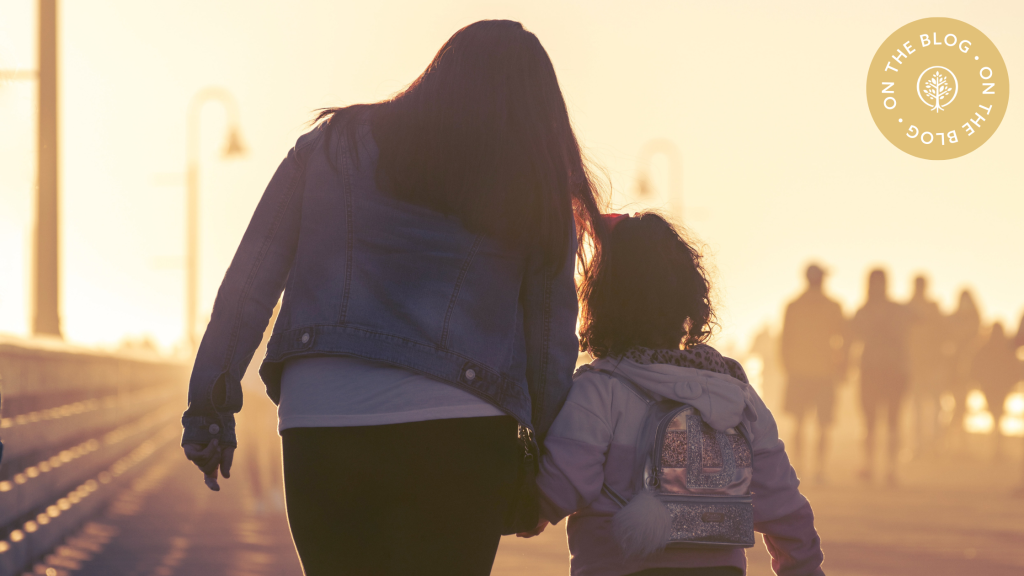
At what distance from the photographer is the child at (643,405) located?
3.28 metres

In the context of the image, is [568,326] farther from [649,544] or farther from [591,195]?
[649,544]

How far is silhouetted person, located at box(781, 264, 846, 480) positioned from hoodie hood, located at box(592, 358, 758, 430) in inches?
393

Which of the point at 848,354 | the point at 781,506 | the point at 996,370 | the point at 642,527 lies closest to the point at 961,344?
the point at 996,370

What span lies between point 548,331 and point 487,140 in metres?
0.44

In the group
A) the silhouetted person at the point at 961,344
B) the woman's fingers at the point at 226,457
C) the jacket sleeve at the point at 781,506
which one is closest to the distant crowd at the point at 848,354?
the silhouetted person at the point at 961,344

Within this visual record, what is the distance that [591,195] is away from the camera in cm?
329

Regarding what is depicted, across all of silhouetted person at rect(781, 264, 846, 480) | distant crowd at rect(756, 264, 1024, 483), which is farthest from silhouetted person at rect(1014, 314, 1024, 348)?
silhouetted person at rect(781, 264, 846, 480)

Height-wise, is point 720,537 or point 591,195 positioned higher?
point 591,195

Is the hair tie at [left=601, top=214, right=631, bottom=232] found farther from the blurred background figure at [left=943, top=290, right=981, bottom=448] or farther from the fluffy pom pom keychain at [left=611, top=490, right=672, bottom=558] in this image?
the blurred background figure at [left=943, top=290, right=981, bottom=448]

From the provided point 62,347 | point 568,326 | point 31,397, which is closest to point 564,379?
point 568,326

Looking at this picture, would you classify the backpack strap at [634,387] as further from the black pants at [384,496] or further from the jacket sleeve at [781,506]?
the black pants at [384,496]

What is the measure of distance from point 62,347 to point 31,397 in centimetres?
151

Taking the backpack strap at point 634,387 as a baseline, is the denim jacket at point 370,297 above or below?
above

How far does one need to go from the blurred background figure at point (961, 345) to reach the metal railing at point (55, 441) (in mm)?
9680
